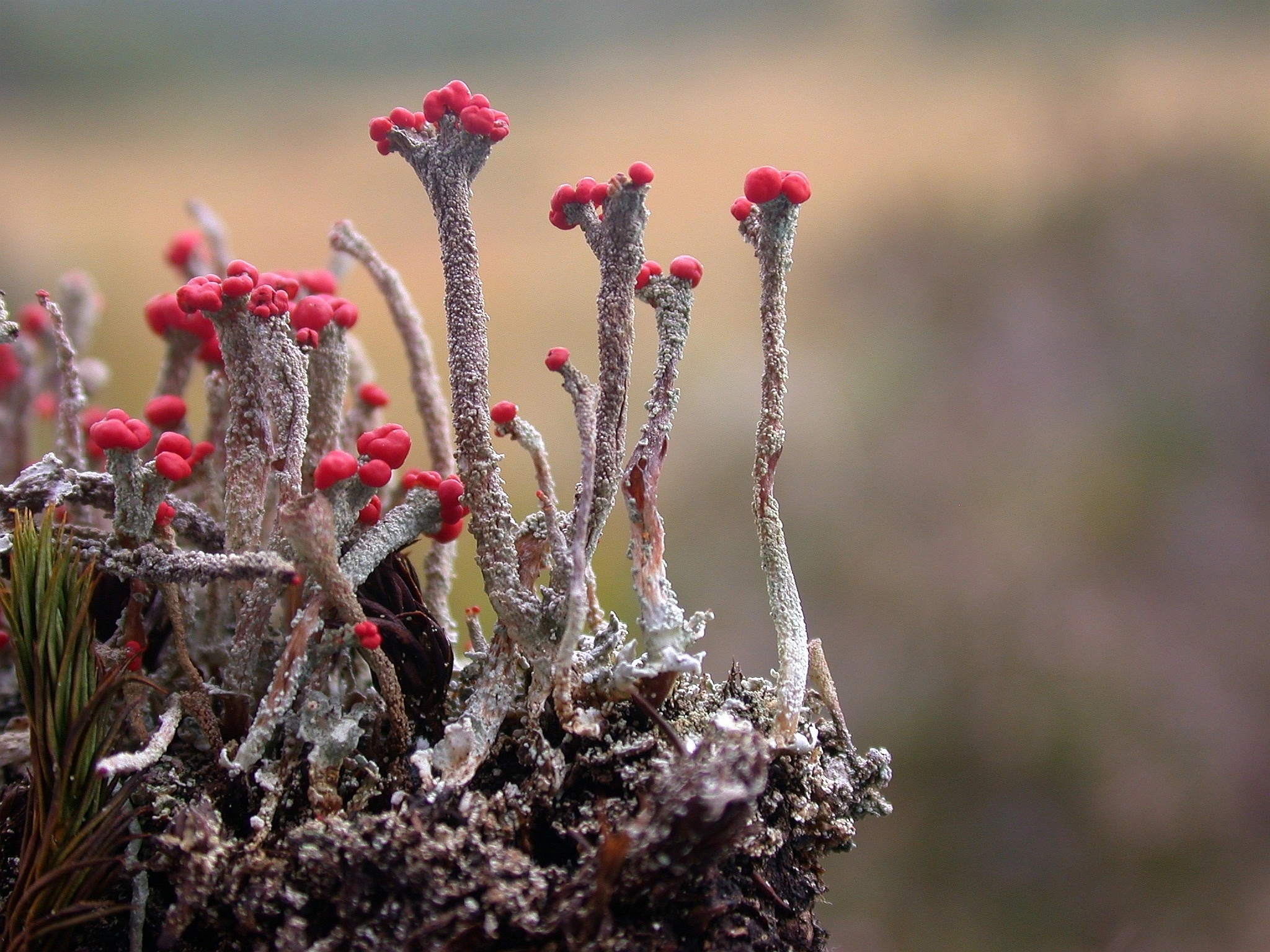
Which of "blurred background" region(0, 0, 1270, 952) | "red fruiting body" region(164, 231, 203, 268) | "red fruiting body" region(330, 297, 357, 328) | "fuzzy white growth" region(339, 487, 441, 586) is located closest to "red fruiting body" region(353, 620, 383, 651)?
"fuzzy white growth" region(339, 487, 441, 586)

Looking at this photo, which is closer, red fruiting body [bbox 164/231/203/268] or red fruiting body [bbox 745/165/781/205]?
red fruiting body [bbox 745/165/781/205]

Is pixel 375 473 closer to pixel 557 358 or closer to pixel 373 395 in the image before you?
pixel 557 358

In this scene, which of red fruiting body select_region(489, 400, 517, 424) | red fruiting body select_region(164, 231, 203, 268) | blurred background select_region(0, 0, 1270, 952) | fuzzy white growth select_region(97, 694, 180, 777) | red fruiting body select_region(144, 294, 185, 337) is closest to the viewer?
fuzzy white growth select_region(97, 694, 180, 777)

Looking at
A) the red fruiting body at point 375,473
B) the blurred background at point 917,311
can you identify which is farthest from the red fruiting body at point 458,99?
the blurred background at point 917,311

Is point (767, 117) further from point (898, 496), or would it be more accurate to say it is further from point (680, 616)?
point (680, 616)

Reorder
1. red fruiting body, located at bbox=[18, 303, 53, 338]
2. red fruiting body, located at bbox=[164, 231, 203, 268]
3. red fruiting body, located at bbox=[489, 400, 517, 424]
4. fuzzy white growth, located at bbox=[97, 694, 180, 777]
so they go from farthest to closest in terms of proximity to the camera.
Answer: red fruiting body, located at bbox=[18, 303, 53, 338], red fruiting body, located at bbox=[164, 231, 203, 268], red fruiting body, located at bbox=[489, 400, 517, 424], fuzzy white growth, located at bbox=[97, 694, 180, 777]

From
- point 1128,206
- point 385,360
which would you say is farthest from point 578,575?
point 1128,206

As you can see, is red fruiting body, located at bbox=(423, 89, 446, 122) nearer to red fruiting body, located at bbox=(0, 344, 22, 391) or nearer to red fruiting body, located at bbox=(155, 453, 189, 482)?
red fruiting body, located at bbox=(155, 453, 189, 482)
